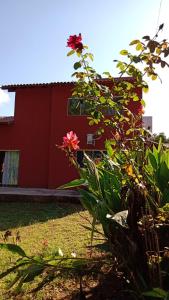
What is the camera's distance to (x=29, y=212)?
10.6 metres

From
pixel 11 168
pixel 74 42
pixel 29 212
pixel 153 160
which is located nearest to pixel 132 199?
pixel 153 160

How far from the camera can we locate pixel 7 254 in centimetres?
564

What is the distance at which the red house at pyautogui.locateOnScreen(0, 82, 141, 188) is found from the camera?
17672 mm

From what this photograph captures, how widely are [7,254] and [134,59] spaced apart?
12.1 feet

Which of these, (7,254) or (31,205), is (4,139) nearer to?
(31,205)

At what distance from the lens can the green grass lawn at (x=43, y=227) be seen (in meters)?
5.96

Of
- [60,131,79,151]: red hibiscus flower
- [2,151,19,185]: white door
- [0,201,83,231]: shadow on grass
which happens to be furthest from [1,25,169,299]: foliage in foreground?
[2,151,19,185]: white door

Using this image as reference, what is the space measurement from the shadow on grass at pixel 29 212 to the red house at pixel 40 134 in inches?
207

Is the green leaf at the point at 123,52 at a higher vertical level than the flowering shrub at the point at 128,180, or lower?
higher

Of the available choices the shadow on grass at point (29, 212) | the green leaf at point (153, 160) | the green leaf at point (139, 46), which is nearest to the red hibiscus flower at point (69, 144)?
the green leaf at point (153, 160)

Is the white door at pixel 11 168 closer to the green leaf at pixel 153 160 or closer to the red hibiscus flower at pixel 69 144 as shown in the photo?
the green leaf at pixel 153 160

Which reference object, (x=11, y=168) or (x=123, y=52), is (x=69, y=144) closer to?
(x=123, y=52)

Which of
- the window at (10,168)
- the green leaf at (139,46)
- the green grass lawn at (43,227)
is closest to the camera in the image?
the green leaf at (139,46)

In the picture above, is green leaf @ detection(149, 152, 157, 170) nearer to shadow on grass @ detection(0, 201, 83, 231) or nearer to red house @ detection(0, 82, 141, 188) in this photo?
shadow on grass @ detection(0, 201, 83, 231)
